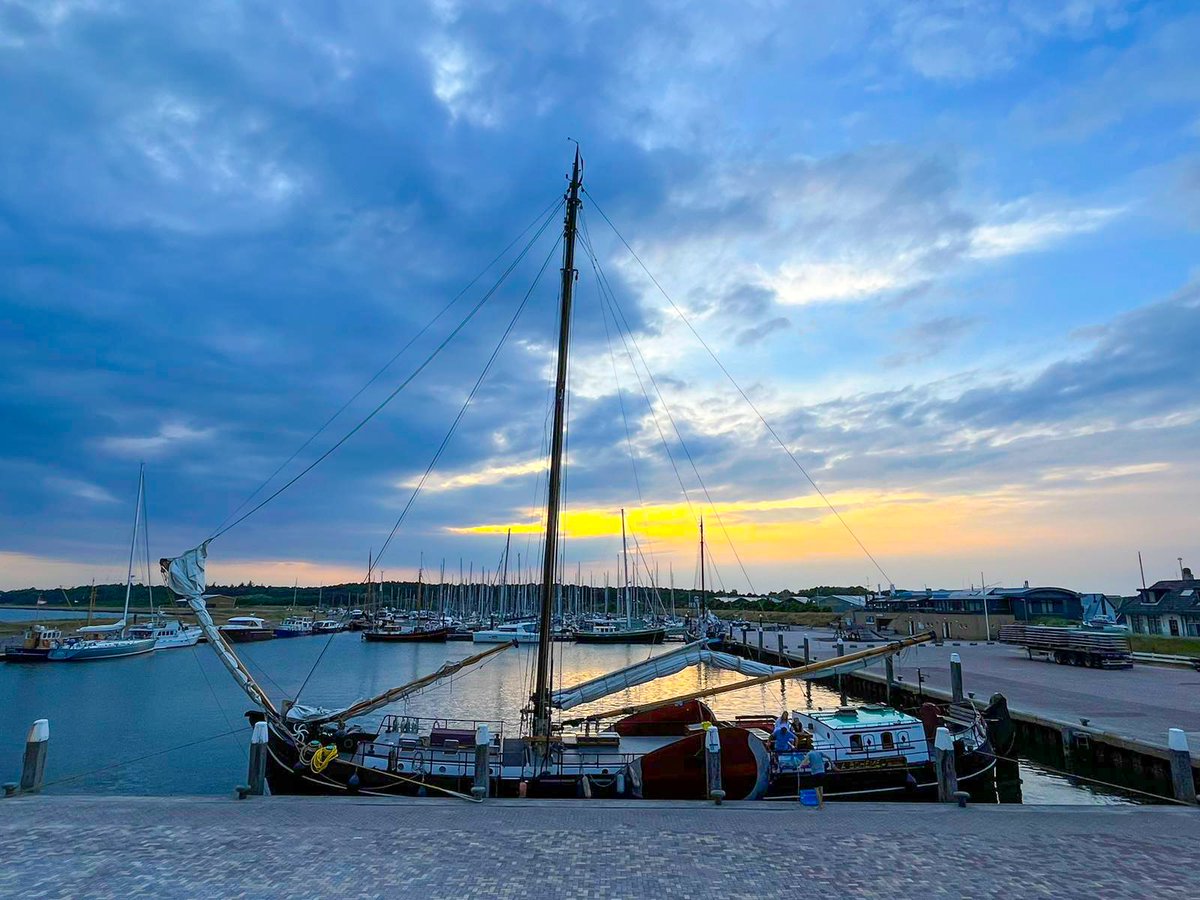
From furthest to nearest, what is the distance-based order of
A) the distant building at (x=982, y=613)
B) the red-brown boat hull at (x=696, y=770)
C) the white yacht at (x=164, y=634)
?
the white yacht at (x=164, y=634) → the distant building at (x=982, y=613) → the red-brown boat hull at (x=696, y=770)

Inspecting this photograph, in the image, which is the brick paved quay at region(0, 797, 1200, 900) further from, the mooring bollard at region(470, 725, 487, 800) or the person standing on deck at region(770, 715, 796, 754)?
the person standing on deck at region(770, 715, 796, 754)

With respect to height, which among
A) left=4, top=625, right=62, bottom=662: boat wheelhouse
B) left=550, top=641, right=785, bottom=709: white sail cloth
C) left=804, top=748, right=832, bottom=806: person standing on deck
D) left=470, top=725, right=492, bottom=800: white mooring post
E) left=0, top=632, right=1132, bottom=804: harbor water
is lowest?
left=0, top=632, right=1132, bottom=804: harbor water

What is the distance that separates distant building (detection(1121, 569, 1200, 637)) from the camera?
60.2 meters

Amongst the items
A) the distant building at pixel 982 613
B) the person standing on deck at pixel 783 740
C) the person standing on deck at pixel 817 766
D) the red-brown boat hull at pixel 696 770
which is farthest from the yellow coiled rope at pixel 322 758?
the distant building at pixel 982 613

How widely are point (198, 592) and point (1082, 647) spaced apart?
49996 mm

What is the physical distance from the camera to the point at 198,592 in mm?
19406

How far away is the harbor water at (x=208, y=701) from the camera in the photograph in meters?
25.7

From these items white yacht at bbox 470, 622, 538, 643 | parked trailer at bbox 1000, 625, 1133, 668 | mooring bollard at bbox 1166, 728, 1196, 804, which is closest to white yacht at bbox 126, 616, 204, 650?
white yacht at bbox 470, 622, 538, 643

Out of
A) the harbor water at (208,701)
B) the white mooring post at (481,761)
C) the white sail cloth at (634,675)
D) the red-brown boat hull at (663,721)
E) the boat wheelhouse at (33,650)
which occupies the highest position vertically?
the white sail cloth at (634,675)

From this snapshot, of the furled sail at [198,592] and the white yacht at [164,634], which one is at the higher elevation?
the furled sail at [198,592]

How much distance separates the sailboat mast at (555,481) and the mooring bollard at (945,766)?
31.4 feet

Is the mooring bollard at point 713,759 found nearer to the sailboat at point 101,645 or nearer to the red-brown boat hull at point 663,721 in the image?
the red-brown boat hull at point 663,721

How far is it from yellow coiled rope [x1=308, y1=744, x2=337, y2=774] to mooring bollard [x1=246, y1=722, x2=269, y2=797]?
252cm

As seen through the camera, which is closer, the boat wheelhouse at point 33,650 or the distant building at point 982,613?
the boat wheelhouse at point 33,650
